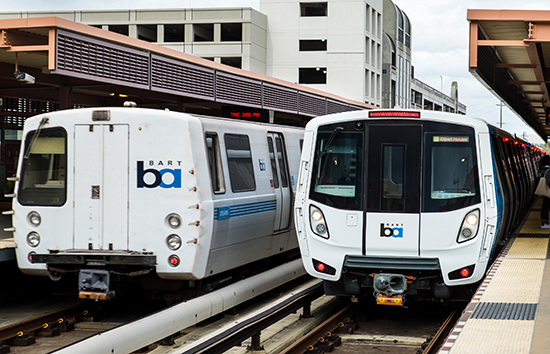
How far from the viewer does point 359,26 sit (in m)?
51.1

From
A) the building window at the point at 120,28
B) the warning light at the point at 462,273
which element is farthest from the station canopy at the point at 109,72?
the building window at the point at 120,28

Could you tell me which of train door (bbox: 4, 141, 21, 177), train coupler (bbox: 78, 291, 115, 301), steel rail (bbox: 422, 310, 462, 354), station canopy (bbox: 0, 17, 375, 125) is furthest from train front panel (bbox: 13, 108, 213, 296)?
train door (bbox: 4, 141, 21, 177)

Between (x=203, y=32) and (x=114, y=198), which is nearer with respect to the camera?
(x=114, y=198)

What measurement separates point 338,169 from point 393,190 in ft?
2.45

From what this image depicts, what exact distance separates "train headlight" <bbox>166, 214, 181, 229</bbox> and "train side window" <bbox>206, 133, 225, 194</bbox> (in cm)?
70

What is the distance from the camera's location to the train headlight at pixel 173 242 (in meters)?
8.70

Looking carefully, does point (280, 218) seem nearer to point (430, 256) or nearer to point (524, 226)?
point (430, 256)

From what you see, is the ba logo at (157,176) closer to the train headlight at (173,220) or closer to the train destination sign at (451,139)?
the train headlight at (173,220)

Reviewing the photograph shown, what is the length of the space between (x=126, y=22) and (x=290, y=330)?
43.7 m

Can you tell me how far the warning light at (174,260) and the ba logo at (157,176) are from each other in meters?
0.87

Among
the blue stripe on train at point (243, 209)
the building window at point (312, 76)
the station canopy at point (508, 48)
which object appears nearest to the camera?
the blue stripe on train at point (243, 209)

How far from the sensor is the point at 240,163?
33.3 ft

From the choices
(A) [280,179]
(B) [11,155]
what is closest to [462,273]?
(A) [280,179]

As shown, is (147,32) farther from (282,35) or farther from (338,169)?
(338,169)
